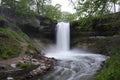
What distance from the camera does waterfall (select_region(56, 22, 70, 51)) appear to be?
103 feet

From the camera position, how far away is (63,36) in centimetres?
3173

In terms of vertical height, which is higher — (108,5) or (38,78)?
(108,5)

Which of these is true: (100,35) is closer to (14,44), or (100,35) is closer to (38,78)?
(14,44)

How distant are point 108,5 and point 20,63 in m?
9.71

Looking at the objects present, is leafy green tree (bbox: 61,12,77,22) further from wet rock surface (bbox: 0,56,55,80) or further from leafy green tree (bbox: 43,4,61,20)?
wet rock surface (bbox: 0,56,55,80)

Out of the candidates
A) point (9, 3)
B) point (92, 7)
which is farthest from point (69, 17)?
point (92, 7)

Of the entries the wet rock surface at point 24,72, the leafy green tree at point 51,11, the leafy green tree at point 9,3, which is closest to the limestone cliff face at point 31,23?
the leafy green tree at point 9,3

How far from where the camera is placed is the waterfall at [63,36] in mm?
31344

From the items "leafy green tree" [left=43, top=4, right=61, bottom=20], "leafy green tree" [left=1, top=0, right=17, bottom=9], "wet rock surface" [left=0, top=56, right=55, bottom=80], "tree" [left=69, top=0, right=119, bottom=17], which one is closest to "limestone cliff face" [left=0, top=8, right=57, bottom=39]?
"leafy green tree" [left=1, top=0, right=17, bottom=9]

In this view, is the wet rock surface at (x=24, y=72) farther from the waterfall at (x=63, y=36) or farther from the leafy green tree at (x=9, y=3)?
the leafy green tree at (x=9, y=3)

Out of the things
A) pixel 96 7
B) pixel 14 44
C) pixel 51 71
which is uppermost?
pixel 96 7

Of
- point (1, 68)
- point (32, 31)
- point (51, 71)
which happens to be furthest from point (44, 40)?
point (1, 68)

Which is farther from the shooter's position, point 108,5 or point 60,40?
point 60,40

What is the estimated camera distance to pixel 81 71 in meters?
15.7
